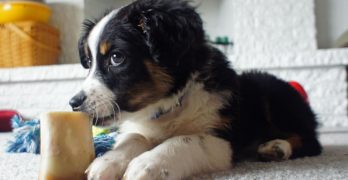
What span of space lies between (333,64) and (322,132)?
53cm

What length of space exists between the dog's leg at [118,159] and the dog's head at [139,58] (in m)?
0.09

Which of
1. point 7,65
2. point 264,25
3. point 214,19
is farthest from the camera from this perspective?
point 214,19

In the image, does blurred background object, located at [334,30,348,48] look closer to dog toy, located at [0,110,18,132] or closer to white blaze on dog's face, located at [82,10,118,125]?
white blaze on dog's face, located at [82,10,118,125]

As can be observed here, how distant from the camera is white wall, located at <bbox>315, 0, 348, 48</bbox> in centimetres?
310

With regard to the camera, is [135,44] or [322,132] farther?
[322,132]

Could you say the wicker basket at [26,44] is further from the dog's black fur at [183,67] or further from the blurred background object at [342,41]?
the blurred background object at [342,41]

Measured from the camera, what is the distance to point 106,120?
1.25 m

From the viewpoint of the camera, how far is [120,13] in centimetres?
138

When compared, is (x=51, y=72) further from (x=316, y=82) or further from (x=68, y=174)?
(x=68, y=174)

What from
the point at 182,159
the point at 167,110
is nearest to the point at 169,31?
the point at 167,110

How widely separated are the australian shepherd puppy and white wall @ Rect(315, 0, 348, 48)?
1888 mm

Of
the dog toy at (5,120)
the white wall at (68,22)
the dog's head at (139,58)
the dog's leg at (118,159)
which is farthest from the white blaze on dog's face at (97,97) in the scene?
the white wall at (68,22)

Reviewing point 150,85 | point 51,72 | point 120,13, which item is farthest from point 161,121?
point 51,72

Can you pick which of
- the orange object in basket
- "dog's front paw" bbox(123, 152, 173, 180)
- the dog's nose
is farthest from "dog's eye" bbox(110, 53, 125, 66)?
the orange object in basket
